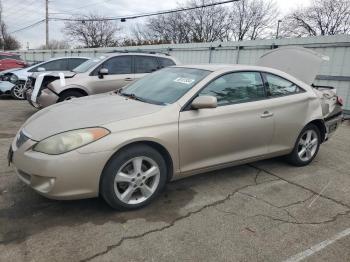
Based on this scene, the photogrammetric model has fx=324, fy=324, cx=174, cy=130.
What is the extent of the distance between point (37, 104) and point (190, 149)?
16.9 ft

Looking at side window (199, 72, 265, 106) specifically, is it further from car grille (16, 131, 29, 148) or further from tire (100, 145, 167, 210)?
car grille (16, 131, 29, 148)

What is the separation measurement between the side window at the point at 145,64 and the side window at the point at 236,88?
14.5 ft

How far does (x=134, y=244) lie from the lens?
9.16ft

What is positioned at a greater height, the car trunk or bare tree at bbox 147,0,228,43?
bare tree at bbox 147,0,228,43

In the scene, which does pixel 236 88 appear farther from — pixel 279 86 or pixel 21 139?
pixel 21 139

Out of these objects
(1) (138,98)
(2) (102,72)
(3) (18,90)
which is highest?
(2) (102,72)

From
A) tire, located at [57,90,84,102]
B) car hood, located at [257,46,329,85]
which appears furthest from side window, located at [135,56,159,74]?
car hood, located at [257,46,329,85]

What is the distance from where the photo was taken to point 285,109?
4.45 m

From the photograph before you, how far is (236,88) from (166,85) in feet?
2.92

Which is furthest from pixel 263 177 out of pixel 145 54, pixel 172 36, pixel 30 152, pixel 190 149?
pixel 172 36

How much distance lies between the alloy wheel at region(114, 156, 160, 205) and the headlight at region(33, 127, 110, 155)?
41 cm

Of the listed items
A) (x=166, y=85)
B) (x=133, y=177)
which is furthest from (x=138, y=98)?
(x=133, y=177)

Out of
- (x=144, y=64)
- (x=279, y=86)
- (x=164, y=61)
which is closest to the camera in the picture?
(x=279, y=86)

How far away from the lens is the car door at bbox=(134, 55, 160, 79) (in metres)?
8.20
